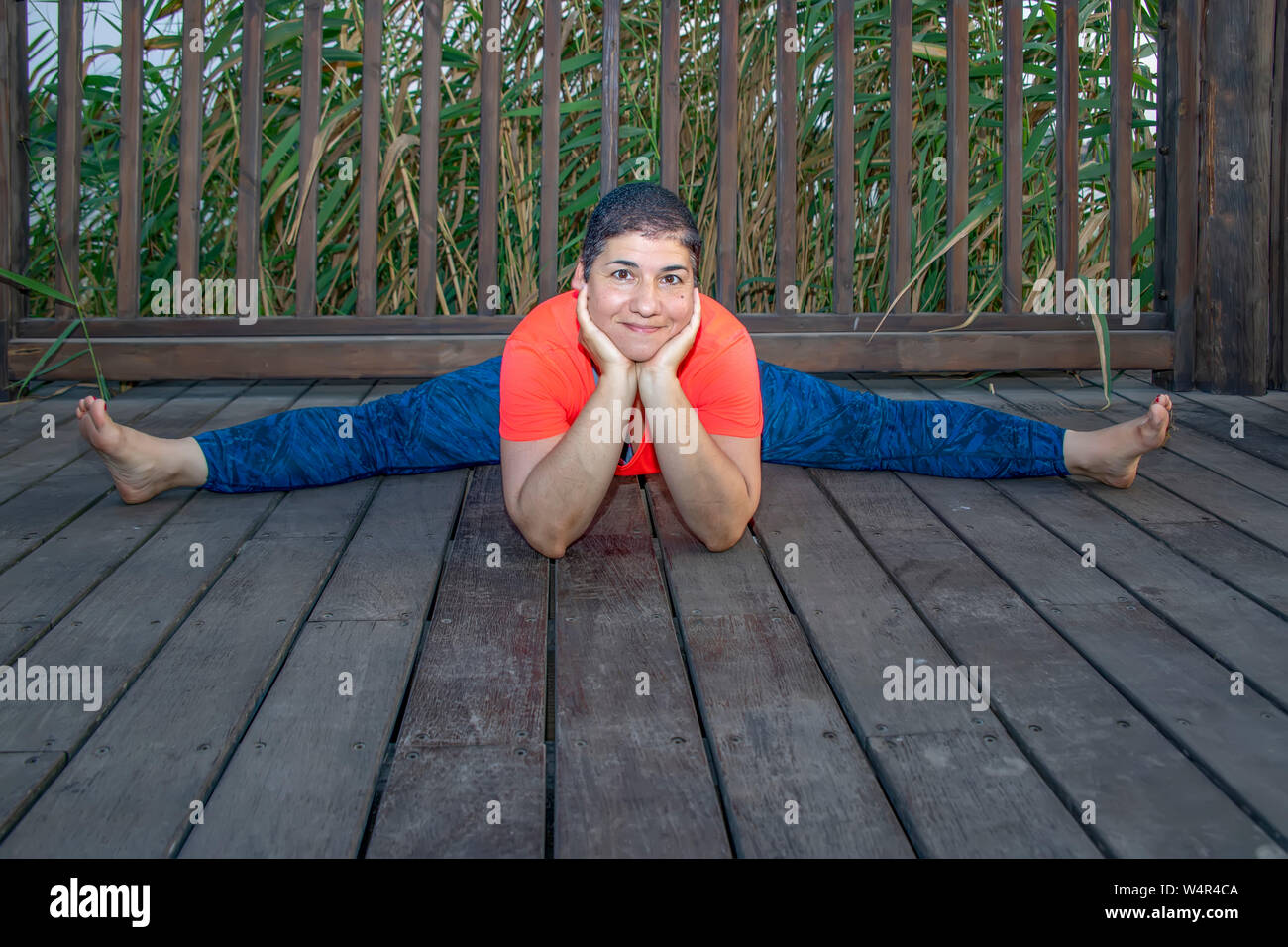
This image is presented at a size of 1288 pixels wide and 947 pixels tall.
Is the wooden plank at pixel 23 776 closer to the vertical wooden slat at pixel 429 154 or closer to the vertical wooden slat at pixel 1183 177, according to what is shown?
the vertical wooden slat at pixel 429 154

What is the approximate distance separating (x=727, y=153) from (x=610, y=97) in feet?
1.26

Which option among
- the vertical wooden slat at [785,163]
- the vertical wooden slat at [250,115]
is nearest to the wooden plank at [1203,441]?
the vertical wooden slat at [785,163]

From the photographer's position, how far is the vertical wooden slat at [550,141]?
12.3ft

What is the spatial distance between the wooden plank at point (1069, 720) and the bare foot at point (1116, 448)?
0.53 m

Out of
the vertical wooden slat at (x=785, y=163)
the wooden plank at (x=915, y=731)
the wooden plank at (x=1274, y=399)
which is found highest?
the vertical wooden slat at (x=785, y=163)

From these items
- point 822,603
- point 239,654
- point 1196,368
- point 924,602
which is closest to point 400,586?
point 239,654

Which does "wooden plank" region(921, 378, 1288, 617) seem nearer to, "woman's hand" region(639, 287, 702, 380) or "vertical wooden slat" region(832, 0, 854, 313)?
"woman's hand" region(639, 287, 702, 380)

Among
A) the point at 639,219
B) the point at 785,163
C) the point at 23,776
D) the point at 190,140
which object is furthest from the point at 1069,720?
the point at 190,140

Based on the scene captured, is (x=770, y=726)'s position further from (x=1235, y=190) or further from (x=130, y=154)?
(x=1235, y=190)

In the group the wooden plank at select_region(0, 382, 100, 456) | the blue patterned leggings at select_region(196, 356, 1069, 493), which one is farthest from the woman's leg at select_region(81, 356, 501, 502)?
the wooden plank at select_region(0, 382, 100, 456)

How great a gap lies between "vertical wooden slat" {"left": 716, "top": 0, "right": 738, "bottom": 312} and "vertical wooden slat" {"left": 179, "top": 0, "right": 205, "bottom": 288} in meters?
1.52

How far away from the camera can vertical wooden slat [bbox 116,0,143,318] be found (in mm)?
3727

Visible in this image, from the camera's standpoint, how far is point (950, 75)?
12.5 ft

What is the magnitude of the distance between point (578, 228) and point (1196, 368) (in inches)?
80.7
